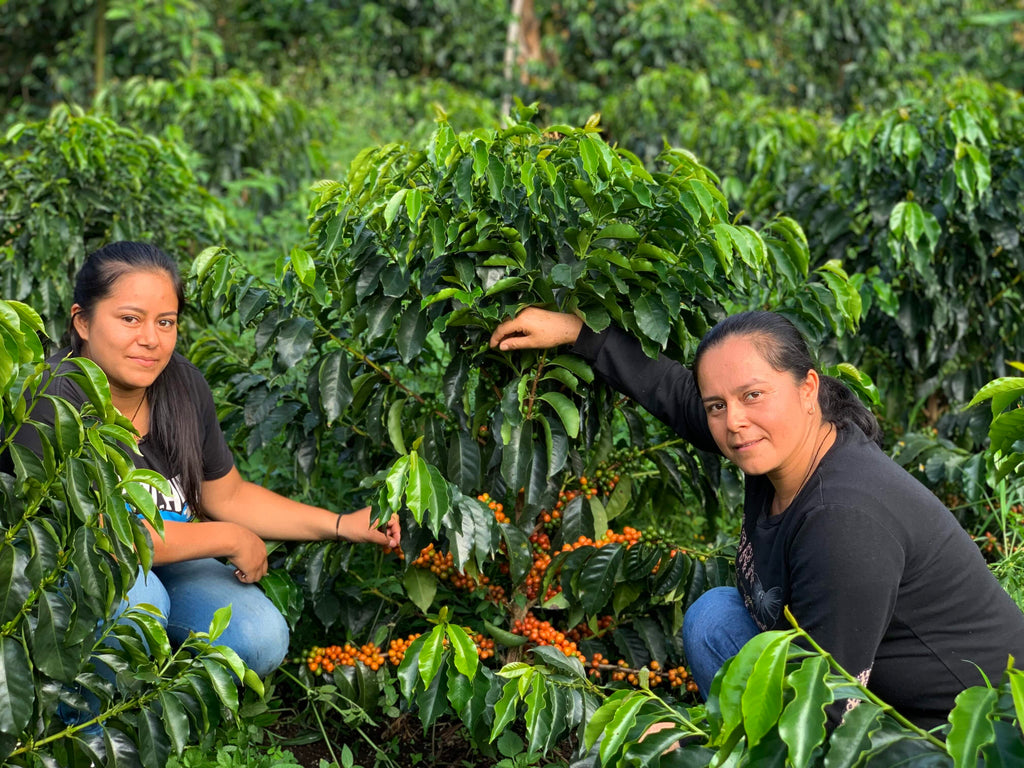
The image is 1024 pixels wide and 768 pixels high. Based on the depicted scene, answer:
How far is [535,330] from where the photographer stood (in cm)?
237

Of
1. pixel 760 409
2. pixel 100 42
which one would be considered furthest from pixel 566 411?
pixel 100 42

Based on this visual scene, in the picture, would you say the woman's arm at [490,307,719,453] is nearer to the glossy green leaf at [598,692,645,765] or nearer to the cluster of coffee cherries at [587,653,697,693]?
the cluster of coffee cherries at [587,653,697,693]

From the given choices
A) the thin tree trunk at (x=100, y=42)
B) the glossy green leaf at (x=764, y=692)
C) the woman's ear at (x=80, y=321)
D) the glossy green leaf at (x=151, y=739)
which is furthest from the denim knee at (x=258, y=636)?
the thin tree trunk at (x=100, y=42)

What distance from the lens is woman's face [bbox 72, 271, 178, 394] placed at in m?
2.52

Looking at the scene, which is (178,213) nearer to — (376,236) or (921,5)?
(376,236)

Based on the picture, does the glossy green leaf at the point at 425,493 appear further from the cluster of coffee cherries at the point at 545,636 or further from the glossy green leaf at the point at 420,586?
the cluster of coffee cherries at the point at 545,636

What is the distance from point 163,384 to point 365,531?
64 cm

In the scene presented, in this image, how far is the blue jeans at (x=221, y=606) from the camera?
99.4 inches

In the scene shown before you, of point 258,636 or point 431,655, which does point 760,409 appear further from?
A: point 258,636

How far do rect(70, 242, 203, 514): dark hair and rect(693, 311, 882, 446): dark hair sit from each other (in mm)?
1304

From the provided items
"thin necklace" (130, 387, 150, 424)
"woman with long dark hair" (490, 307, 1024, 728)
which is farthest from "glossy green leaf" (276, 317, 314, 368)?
"woman with long dark hair" (490, 307, 1024, 728)

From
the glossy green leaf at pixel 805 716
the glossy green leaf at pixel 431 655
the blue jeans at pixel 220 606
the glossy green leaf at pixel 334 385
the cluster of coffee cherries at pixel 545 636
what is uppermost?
the glossy green leaf at pixel 334 385

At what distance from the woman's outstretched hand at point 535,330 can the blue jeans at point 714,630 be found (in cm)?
69

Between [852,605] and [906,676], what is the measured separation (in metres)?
0.26
